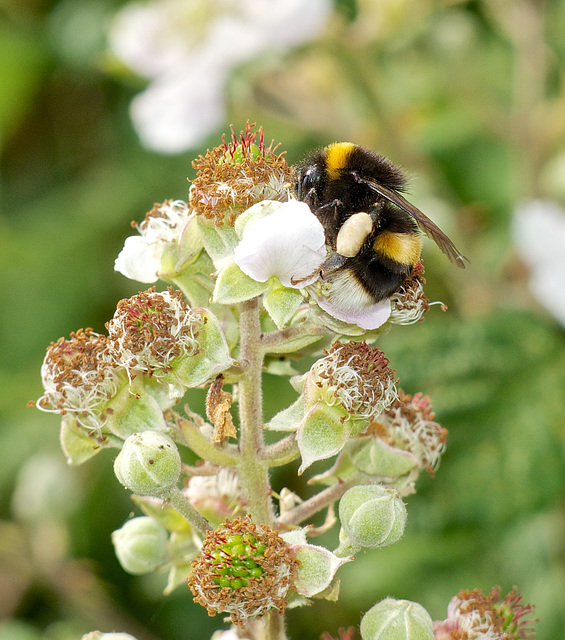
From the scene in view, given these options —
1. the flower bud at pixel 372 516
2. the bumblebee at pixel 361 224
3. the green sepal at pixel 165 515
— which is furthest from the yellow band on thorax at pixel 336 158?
the green sepal at pixel 165 515

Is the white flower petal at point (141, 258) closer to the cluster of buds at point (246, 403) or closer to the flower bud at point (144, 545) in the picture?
the cluster of buds at point (246, 403)

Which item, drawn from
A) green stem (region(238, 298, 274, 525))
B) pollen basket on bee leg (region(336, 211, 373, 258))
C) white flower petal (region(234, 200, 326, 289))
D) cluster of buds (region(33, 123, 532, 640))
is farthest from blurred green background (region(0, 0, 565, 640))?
white flower petal (region(234, 200, 326, 289))

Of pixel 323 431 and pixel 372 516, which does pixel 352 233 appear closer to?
pixel 323 431

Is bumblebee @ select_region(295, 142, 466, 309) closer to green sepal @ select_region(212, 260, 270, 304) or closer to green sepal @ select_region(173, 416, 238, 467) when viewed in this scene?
green sepal @ select_region(212, 260, 270, 304)

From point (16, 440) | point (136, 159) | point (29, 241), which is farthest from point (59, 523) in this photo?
point (136, 159)

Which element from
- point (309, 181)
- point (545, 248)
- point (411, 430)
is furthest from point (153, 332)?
point (545, 248)
